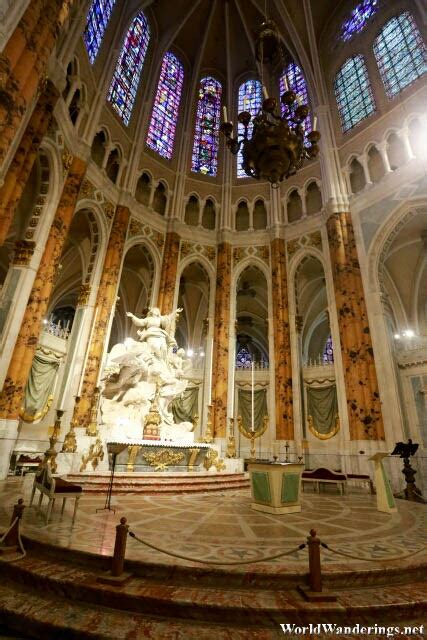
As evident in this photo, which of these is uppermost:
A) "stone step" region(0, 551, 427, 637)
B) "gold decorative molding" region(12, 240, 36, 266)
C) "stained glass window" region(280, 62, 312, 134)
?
"stained glass window" region(280, 62, 312, 134)

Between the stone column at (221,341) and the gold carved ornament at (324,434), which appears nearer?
the stone column at (221,341)

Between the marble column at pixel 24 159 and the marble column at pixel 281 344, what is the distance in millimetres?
10253

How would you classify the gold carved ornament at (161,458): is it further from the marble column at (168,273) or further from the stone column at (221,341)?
the marble column at (168,273)

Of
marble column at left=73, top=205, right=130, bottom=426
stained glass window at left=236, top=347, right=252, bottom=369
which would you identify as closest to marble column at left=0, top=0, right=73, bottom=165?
marble column at left=73, top=205, right=130, bottom=426

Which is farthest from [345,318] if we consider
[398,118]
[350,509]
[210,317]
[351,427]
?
[398,118]

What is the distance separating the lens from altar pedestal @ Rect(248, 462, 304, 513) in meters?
5.39

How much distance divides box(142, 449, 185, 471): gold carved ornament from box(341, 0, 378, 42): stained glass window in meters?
21.3

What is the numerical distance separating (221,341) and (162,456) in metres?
6.56

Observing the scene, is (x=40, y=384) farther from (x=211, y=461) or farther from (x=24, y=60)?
(x=24, y=60)

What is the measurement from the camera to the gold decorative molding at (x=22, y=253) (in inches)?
356

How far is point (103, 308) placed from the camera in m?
12.0

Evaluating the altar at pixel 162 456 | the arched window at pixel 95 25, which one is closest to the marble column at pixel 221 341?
the altar at pixel 162 456

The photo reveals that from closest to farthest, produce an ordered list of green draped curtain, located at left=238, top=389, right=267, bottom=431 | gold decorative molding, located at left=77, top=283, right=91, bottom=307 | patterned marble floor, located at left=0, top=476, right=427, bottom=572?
patterned marble floor, located at left=0, top=476, right=427, bottom=572, gold decorative molding, located at left=77, top=283, right=91, bottom=307, green draped curtain, located at left=238, top=389, right=267, bottom=431

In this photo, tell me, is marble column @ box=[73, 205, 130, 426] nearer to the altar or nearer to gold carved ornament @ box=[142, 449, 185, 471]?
the altar
